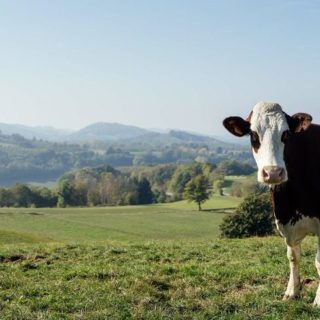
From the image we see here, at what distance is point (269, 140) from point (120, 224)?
70258 millimetres

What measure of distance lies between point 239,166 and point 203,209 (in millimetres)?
81513

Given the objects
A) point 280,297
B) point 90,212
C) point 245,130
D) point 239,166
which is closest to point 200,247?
point 280,297

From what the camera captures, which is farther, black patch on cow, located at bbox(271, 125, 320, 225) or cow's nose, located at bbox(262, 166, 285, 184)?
black patch on cow, located at bbox(271, 125, 320, 225)

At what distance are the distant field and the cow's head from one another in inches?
1817

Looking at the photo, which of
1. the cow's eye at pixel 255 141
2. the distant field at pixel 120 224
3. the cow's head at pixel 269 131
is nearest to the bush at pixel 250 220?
the distant field at pixel 120 224

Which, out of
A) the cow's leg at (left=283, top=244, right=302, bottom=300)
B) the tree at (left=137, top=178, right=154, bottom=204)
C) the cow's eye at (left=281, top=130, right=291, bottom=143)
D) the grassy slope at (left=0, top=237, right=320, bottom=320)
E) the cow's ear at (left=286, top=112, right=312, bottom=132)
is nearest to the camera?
the cow's eye at (left=281, top=130, right=291, bottom=143)

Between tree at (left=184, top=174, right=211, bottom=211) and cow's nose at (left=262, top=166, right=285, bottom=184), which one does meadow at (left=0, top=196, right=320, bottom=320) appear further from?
tree at (left=184, top=174, right=211, bottom=211)

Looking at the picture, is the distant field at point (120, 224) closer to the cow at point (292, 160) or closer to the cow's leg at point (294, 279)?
the cow's leg at point (294, 279)

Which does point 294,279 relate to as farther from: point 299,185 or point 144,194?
point 144,194

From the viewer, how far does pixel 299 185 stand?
340 inches

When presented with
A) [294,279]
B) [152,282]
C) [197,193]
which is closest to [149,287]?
[152,282]

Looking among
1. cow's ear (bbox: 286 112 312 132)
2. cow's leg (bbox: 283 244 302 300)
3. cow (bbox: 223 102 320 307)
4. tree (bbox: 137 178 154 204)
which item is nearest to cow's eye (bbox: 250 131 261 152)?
cow (bbox: 223 102 320 307)

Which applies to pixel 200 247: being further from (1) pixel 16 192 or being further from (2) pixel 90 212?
(1) pixel 16 192

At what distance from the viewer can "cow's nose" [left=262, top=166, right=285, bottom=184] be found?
24.5 feet
